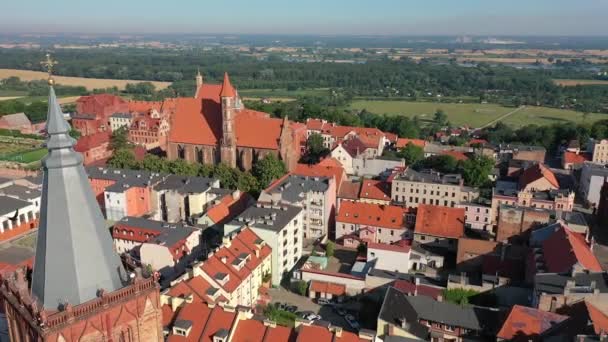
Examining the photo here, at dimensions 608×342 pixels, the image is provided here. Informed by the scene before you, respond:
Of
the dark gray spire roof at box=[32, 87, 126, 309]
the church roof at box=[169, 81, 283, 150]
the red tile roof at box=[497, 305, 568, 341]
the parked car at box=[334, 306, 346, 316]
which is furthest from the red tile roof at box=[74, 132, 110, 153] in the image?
the dark gray spire roof at box=[32, 87, 126, 309]

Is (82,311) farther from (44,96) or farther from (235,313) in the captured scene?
(44,96)

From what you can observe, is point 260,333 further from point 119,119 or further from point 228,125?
point 119,119

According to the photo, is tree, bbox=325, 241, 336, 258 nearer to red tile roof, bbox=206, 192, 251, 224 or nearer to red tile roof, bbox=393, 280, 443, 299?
red tile roof, bbox=393, 280, 443, 299

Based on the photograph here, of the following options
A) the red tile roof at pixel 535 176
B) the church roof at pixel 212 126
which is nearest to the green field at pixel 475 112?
the red tile roof at pixel 535 176

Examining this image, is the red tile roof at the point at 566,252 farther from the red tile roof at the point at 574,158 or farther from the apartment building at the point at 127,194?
the apartment building at the point at 127,194

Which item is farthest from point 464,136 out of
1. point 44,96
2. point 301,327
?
point 44,96
